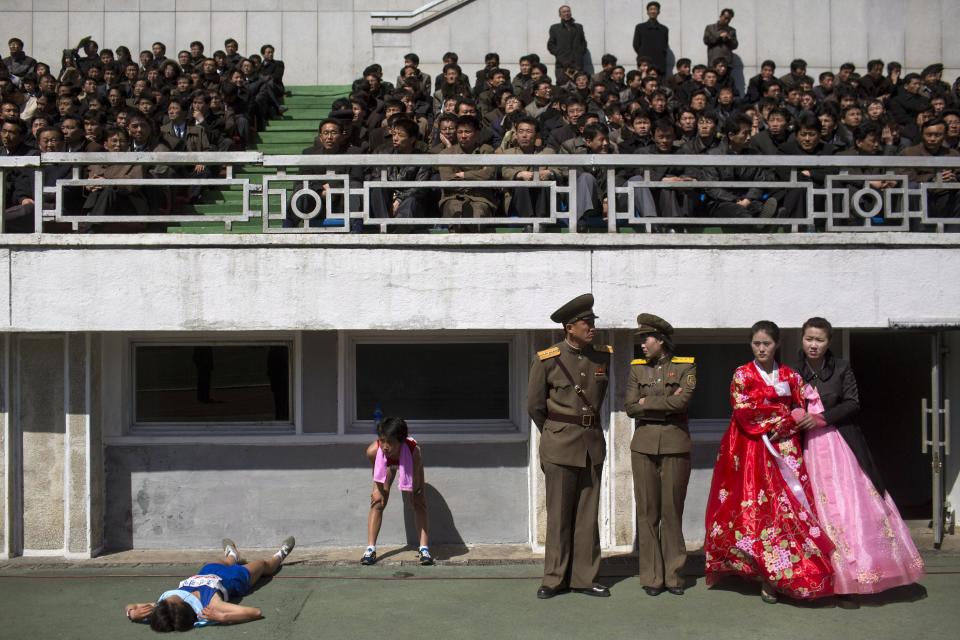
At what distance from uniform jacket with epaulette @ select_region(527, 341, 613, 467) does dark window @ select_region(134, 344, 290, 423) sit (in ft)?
9.47

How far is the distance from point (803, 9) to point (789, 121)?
25.2ft

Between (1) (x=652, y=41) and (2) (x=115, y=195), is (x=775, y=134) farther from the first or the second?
(2) (x=115, y=195)

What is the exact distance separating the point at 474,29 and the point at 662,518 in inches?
438

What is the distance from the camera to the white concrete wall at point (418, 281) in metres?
8.08

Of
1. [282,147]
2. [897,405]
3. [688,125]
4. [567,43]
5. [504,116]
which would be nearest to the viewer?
[897,405]

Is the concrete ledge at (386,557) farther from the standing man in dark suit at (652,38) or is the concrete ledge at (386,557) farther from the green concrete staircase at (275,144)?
the standing man in dark suit at (652,38)

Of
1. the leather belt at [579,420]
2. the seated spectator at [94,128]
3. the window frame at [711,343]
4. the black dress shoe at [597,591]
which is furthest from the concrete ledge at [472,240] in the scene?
the black dress shoe at [597,591]

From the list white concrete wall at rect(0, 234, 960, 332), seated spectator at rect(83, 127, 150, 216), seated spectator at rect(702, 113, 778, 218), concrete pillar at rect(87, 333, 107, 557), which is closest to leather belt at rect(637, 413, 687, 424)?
white concrete wall at rect(0, 234, 960, 332)

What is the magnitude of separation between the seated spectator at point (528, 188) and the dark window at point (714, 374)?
1.88 meters

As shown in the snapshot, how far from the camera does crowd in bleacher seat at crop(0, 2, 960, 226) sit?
8.80 m


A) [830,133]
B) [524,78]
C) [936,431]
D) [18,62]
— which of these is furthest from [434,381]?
[18,62]

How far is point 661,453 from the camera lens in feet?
23.9

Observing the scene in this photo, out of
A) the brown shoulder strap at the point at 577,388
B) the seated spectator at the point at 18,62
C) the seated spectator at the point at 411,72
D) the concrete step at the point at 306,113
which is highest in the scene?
the seated spectator at the point at 18,62

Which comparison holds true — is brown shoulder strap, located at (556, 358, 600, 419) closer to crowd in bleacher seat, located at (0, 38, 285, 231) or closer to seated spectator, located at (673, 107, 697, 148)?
crowd in bleacher seat, located at (0, 38, 285, 231)
